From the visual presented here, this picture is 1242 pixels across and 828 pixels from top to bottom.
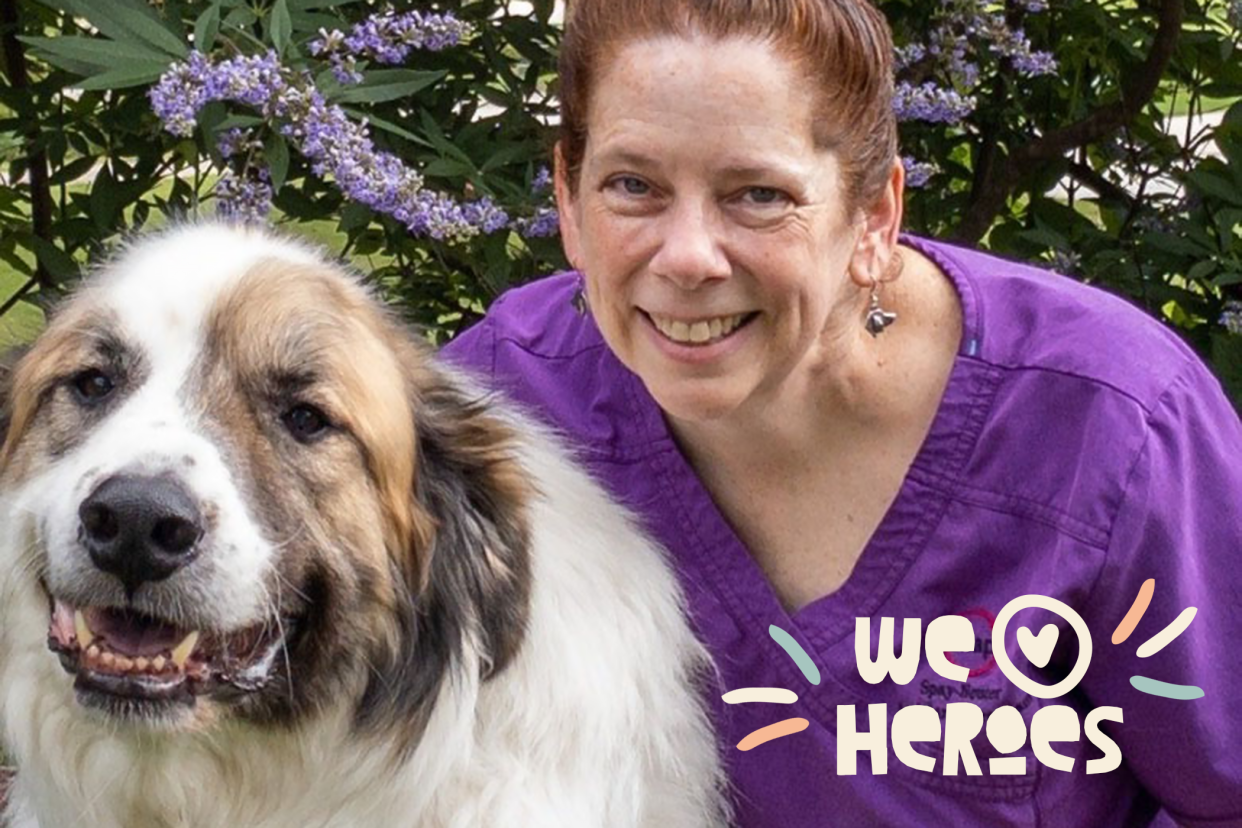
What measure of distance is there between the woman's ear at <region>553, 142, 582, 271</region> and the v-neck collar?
0.35 meters

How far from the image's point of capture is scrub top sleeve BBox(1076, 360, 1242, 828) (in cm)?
250

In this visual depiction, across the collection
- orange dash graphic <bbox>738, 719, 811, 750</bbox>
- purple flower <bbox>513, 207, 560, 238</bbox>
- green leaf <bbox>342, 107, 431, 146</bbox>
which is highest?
green leaf <bbox>342, 107, 431, 146</bbox>

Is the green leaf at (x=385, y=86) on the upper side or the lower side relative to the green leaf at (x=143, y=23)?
lower

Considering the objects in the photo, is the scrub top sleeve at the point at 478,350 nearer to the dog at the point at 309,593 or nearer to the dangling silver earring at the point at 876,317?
the dog at the point at 309,593

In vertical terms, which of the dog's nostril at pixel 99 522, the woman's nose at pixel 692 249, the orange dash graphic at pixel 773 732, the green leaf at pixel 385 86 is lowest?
the orange dash graphic at pixel 773 732

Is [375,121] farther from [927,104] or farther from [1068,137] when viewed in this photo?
[1068,137]

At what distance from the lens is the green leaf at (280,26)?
265 cm

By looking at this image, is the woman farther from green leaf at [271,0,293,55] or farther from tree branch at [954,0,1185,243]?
tree branch at [954,0,1185,243]

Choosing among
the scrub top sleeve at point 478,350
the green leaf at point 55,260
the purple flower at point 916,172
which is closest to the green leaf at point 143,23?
the scrub top sleeve at point 478,350

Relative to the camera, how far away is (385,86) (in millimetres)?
2838

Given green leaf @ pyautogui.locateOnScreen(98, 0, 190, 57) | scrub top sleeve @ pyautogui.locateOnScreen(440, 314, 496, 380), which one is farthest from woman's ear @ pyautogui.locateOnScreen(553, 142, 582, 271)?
green leaf @ pyautogui.locateOnScreen(98, 0, 190, 57)

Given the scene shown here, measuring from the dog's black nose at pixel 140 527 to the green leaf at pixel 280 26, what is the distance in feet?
2.56

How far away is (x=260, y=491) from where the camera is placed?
2271mm

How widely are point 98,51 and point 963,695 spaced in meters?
1.48
